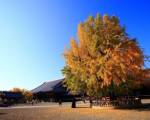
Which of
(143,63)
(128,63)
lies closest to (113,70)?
(128,63)

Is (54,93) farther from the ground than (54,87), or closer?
closer

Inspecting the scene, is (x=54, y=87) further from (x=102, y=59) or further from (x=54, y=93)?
(x=102, y=59)

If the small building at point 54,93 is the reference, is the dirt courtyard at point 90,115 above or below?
below

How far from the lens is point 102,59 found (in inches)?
A: 1526

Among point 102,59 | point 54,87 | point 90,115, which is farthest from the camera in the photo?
point 54,87

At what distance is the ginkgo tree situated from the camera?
38.2 metres

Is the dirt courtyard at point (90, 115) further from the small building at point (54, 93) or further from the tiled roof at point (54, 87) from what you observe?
the tiled roof at point (54, 87)

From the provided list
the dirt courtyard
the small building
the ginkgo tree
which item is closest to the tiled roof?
the small building

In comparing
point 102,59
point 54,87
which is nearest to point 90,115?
point 102,59

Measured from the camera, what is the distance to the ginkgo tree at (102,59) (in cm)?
3822

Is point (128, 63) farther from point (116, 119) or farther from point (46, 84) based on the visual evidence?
point (46, 84)

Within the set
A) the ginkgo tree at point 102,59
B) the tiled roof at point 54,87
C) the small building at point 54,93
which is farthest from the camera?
the tiled roof at point 54,87

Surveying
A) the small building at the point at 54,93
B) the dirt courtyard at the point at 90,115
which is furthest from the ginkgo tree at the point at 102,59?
the small building at the point at 54,93

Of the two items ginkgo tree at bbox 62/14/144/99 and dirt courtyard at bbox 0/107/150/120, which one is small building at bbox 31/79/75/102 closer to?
ginkgo tree at bbox 62/14/144/99
